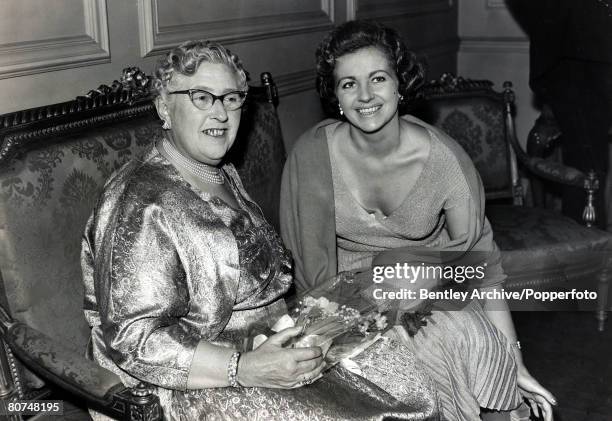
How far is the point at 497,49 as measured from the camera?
4.64 m

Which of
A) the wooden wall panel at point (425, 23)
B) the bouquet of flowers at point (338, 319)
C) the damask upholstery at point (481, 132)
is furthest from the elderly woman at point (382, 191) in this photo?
the wooden wall panel at point (425, 23)

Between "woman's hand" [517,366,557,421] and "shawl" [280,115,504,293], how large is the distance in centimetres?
31

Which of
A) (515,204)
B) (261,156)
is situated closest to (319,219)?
(261,156)

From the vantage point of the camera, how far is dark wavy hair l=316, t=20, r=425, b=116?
A: 2.08 m

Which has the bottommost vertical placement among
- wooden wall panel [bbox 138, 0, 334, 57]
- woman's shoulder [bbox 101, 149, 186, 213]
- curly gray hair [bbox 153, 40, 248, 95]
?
woman's shoulder [bbox 101, 149, 186, 213]

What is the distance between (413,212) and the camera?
7.31 feet

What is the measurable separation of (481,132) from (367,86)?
147 cm

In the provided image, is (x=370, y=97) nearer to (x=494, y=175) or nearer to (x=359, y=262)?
(x=359, y=262)

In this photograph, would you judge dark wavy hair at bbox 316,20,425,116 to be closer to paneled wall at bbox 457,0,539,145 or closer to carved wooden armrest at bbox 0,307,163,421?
carved wooden armrest at bbox 0,307,163,421

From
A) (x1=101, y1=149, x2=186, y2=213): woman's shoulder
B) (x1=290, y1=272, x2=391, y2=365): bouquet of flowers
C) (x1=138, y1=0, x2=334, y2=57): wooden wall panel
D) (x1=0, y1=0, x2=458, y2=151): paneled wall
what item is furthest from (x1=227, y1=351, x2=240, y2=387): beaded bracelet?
(x1=138, y1=0, x2=334, y2=57): wooden wall panel

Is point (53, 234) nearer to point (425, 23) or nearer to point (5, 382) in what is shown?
point (5, 382)

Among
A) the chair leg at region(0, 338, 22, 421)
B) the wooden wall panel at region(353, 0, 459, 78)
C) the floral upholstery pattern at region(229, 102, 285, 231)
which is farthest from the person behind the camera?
the wooden wall panel at region(353, 0, 459, 78)

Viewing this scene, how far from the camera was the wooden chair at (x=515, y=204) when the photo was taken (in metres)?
3.00

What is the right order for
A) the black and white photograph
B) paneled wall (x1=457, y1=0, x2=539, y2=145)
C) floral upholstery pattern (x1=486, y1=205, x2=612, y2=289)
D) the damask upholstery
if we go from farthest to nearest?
paneled wall (x1=457, y1=0, x2=539, y2=145) → the damask upholstery → floral upholstery pattern (x1=486, y1=205, x2=612, y2=289) → the black and white photograph
